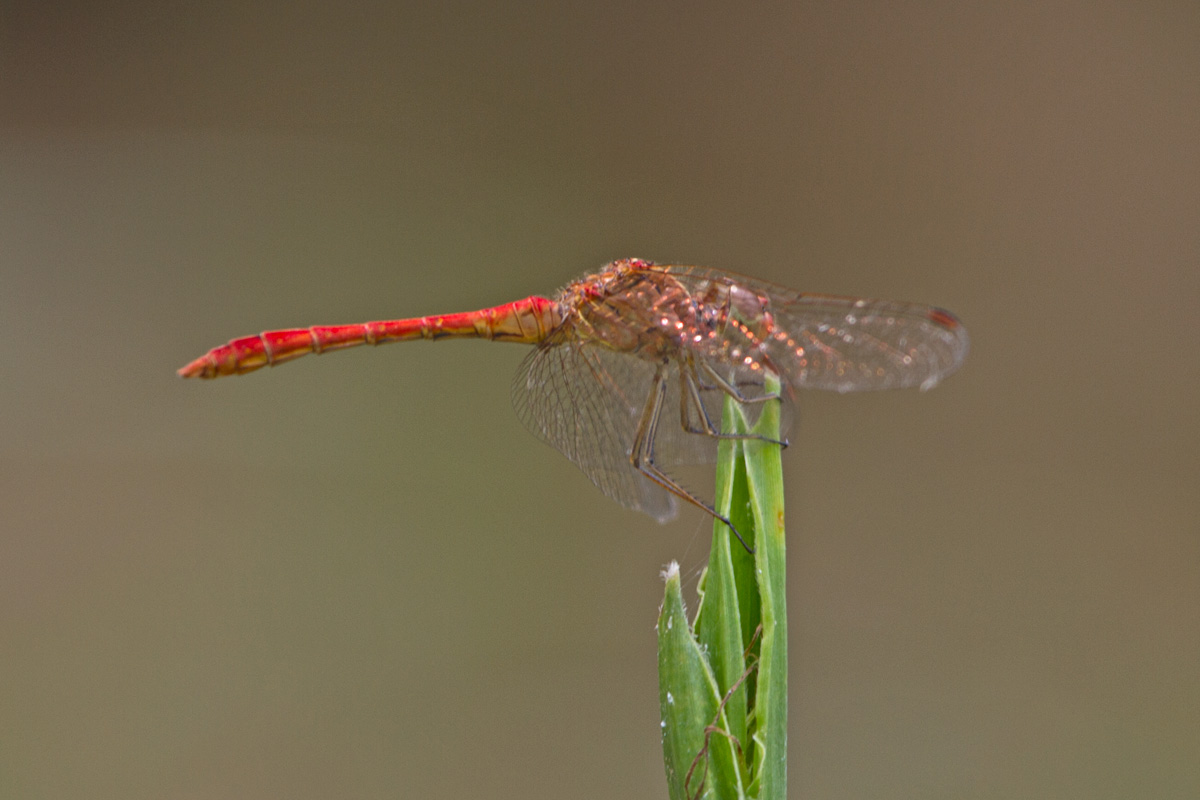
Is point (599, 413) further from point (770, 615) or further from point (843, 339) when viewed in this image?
point (770, 615)

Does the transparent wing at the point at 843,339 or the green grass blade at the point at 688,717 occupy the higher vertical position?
the transparent wing at the point at 843,339

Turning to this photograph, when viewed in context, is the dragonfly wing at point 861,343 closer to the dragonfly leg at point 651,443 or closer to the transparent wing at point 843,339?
the transparent wing at point 843,339

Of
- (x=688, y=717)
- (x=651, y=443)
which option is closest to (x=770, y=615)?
(x=688, y=717)

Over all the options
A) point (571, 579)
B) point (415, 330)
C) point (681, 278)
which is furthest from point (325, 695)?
point (681, 278)

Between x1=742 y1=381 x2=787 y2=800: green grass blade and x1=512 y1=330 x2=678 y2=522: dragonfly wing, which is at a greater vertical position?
x1=512 y1=330 x2=678 y2=522: dragonfly wing

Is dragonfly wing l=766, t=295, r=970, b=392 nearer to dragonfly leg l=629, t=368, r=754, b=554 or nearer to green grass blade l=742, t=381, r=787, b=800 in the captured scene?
dragonfly leg l=629, t=368, r=754, b=554

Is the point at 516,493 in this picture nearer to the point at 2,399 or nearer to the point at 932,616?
the point at 932,616

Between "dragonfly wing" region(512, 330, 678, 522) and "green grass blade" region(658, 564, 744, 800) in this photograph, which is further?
"dragonfly wing" region(512, 330, 678, 522)

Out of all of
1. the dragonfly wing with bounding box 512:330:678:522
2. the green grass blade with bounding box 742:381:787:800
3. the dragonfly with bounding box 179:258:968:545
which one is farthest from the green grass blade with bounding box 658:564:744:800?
the dragonfly wing with bounding box 512:330:678:522

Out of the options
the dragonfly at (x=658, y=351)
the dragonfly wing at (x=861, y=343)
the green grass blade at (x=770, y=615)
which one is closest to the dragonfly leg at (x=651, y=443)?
the dragonfly at (x=658, y=351)
